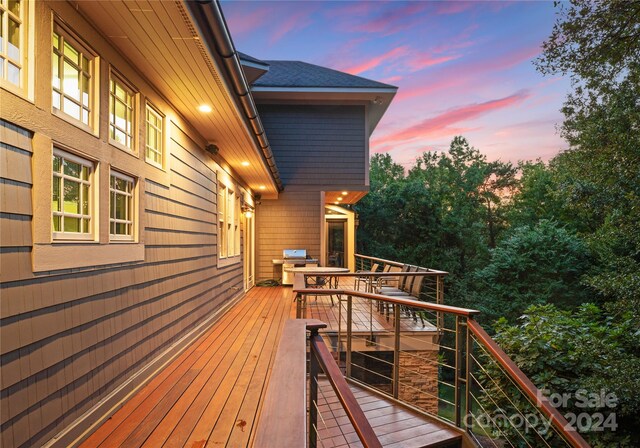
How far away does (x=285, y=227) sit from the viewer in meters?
10.5

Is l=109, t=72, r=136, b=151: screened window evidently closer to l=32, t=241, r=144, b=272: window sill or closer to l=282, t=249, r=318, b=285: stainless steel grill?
l=32, t=241, r=144, b=272: window sill

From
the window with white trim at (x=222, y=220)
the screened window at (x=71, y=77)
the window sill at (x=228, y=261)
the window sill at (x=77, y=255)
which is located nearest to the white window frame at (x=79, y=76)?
the screened window at (x=71, y=77)

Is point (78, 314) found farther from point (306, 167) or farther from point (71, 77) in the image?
point (306, 167)

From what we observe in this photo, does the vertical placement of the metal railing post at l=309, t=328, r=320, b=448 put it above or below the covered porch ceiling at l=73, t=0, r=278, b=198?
below

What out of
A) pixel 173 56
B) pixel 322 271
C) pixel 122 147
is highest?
pixel 173 56

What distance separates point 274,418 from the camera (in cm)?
90

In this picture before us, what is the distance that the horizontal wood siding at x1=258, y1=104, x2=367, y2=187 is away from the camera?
1051 centimetres

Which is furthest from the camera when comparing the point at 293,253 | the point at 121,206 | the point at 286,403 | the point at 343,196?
the point at 343,196

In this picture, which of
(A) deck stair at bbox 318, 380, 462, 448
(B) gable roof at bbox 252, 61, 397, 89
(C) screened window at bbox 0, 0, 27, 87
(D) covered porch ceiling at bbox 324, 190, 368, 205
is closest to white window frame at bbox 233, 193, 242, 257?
(D) covered porch ceiling at bbox 324, 190, 368, 205

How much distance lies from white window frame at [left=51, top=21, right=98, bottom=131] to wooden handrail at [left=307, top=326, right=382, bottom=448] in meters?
2.04

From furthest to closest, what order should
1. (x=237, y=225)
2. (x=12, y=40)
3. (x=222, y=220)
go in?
(x=237, y=225), (x=222, y=220), (x=12, y=40)

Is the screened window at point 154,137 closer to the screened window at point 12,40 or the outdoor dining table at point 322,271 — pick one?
the screened window at point 12,40

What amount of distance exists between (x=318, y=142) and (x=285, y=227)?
2.78 meters

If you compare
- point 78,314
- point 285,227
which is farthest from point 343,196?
point 78,314
